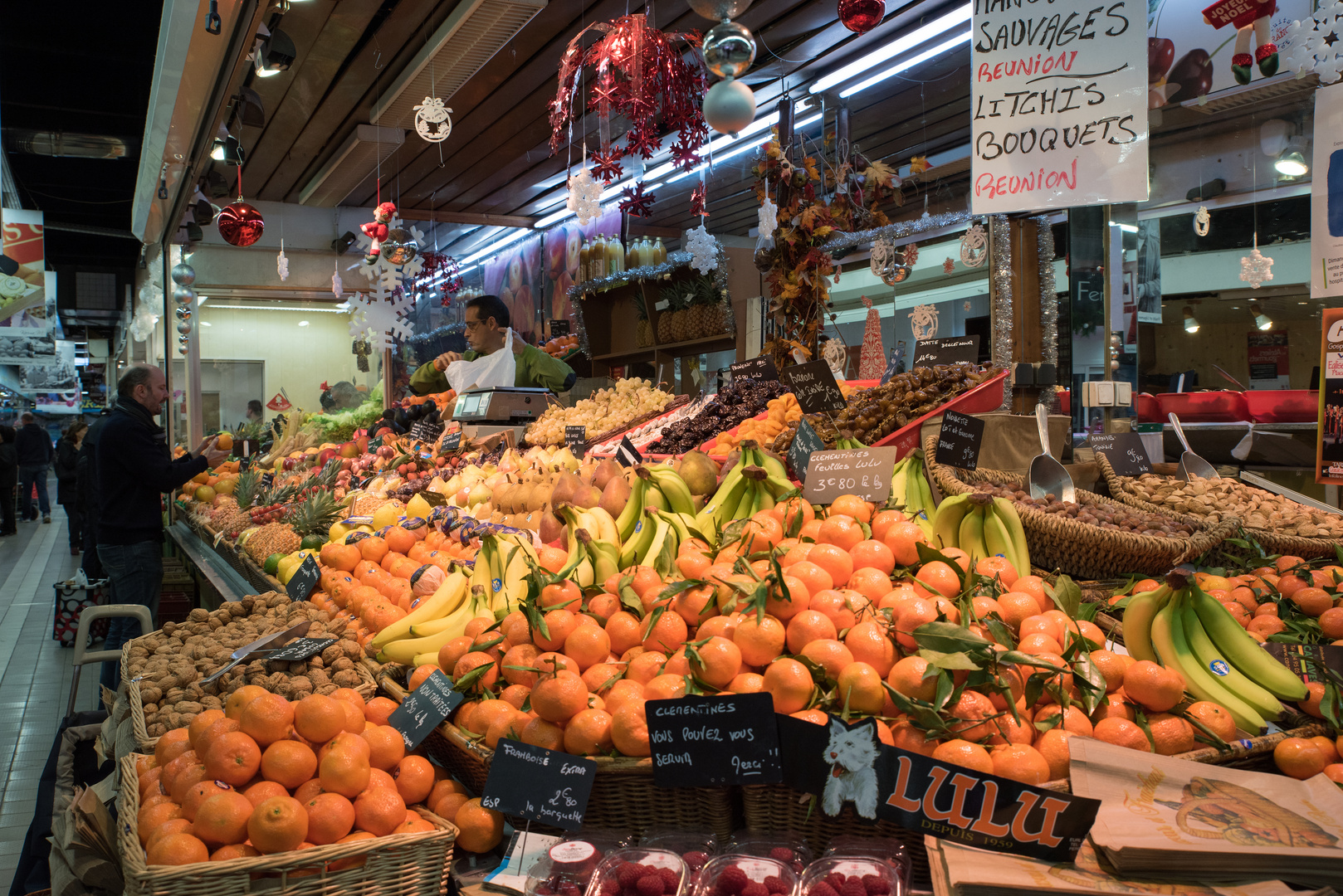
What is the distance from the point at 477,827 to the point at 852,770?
0.73 meters

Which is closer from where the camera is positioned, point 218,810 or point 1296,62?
point 218,810

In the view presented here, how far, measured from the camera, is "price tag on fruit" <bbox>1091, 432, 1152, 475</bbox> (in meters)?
3.20

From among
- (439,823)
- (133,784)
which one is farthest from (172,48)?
(439,823)

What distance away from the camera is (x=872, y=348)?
5629mm

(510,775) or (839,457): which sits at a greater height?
(839,457)

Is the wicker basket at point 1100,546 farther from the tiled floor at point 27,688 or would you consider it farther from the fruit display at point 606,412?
the tiled floor at point 27,688

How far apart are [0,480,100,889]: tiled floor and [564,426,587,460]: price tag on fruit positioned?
8.81 ft

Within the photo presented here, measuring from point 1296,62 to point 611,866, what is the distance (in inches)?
148

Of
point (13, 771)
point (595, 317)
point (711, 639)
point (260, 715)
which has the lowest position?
point (13, 771)

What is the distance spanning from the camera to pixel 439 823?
1560mm

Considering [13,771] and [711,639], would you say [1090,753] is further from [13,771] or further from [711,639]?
[13,771]

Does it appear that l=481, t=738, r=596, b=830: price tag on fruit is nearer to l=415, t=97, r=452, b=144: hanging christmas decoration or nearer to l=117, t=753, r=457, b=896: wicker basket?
l=117, t=753, r=457, b=896: wicker basket

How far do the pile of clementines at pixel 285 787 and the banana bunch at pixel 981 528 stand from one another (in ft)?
4.25

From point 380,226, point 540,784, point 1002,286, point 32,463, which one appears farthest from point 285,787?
point 32,463
